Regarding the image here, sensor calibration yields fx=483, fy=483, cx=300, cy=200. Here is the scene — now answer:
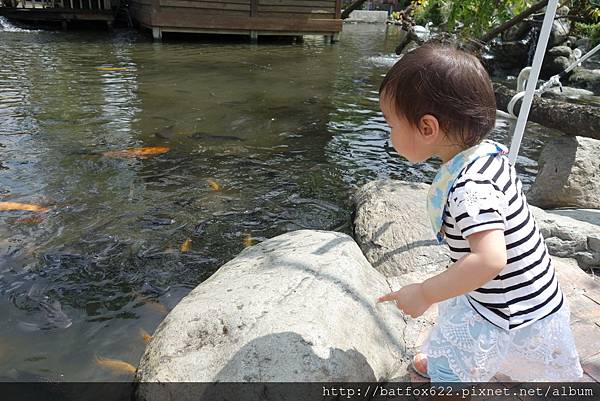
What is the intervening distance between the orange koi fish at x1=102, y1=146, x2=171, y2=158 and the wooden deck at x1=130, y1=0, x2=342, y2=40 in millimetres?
11562

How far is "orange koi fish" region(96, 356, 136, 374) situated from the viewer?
2824mm

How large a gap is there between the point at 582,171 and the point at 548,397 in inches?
116

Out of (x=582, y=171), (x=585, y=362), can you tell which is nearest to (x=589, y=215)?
(x=582, y=171)

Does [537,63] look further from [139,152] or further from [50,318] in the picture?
[139,152]

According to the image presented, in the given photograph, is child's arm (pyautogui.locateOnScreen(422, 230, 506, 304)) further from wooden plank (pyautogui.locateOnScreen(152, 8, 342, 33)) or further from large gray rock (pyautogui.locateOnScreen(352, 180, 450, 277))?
wooden plank (pyautogui.locateOnScreen(152, 8, 342, 33))

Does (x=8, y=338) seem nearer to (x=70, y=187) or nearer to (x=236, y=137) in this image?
(x=70, y=187)

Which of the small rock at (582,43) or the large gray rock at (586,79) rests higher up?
the small rock at (582,43)

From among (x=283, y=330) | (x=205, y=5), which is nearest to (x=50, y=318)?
(x=283, y=330)

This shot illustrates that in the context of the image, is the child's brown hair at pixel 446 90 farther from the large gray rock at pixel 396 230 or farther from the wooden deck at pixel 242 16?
the wooden deck at pixel 242 16

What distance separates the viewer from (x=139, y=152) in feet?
20.7

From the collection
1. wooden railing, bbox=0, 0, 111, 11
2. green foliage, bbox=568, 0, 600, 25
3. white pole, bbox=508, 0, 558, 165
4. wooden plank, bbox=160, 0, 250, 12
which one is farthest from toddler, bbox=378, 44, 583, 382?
wooden railing, bbox=0, 0, 111, 11

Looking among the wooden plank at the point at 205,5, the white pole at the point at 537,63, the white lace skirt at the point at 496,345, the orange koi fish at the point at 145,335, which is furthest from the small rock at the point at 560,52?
the orange koi fish at the point at 145,335

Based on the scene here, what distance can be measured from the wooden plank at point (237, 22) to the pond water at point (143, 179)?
16.5ft

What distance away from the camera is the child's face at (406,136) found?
1.67m
